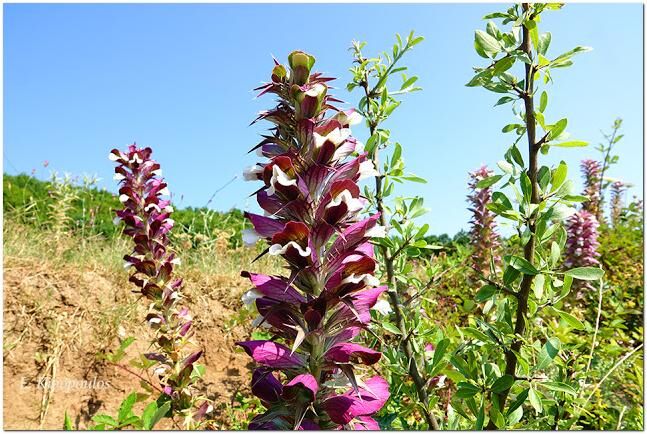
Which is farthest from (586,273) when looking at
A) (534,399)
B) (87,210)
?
(87,210)

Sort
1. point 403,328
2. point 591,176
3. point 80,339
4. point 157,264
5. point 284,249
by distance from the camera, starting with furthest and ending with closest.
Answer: point 591,176 < point 80,339 < point 157,264 < point 403,328 < point 284,249

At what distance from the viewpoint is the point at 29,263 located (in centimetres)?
502

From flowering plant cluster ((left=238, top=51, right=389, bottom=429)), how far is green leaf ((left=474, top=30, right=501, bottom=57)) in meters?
0.45

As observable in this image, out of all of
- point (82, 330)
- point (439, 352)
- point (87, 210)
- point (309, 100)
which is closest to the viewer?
point (309, 100)

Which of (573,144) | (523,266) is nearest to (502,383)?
(523,266)

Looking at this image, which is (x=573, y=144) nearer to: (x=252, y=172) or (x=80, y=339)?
(x=252, y=172)

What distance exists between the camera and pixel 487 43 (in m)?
1.29

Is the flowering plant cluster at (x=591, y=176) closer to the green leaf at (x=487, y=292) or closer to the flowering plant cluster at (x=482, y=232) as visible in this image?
the flowering plant cluster at (x=482, y=232)

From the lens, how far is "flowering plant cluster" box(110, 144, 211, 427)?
305 centimetres

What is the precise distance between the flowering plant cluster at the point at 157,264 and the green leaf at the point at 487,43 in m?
2.36

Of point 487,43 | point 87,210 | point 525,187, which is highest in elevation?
point 87,210

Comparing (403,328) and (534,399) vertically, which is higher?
(403,328)

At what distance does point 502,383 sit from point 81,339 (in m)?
3.85

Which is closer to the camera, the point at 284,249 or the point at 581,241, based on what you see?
the point at 284,249
